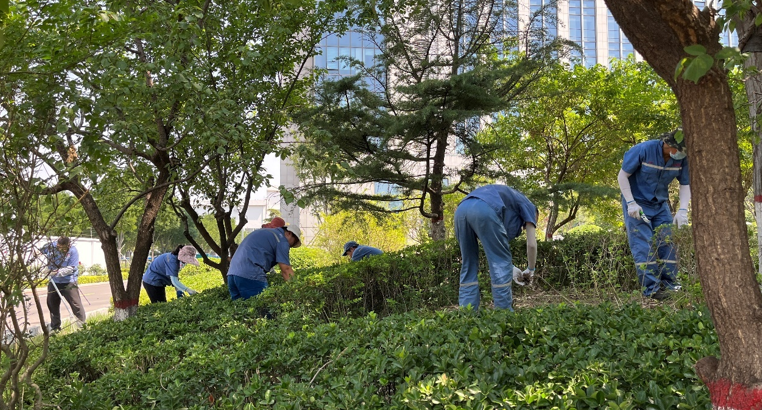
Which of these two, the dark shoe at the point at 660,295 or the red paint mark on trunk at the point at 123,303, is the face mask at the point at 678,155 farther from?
the red paint mark on trunk at the point at 123,303

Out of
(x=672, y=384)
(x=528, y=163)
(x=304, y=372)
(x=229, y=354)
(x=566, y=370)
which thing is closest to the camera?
(x=672, y=384)

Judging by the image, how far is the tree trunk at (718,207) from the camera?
181cm

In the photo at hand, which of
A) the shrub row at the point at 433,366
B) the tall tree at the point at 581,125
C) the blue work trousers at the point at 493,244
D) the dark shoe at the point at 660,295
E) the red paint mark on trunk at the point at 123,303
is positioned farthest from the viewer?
the tall tree at the point at 581,125

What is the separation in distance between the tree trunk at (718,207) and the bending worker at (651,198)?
3.19 metres

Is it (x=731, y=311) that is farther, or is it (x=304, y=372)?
(x=304, y=372)

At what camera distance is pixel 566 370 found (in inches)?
92.4

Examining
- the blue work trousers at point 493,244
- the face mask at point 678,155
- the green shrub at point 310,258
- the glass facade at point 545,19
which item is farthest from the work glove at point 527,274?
the green shrub at point 310,258

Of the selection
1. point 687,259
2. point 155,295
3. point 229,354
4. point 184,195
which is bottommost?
point 155,295

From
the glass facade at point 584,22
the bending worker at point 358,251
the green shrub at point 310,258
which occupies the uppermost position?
the glass facade at point 584,22


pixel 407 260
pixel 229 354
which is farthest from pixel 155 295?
pixel 229 354

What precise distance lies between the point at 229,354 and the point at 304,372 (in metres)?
0.68

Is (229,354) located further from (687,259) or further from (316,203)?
(316,203)

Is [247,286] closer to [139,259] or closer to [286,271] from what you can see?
[286,271]

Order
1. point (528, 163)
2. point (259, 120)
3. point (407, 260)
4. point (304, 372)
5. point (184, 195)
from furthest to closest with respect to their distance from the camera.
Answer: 1. point (528, 163)
2. point (184, 195)
3. point (259, 120)
4. point (407, 260)
5. point (304, 372)
